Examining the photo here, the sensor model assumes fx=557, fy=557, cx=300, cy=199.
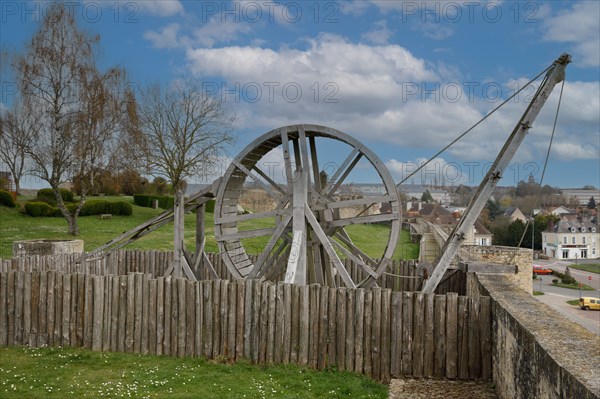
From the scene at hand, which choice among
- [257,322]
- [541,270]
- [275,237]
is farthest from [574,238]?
[257,322]

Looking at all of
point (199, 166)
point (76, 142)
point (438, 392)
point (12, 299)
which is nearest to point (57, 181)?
point (76, 142)

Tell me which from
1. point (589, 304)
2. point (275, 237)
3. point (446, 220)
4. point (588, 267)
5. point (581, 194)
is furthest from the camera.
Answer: point (581, 194)

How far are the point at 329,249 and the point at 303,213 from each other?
87 centimetres

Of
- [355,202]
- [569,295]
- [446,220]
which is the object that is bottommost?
[569,295]

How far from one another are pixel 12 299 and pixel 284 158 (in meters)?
5.96

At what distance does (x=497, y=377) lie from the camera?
7383 mm

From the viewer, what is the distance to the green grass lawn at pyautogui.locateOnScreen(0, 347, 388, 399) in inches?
304

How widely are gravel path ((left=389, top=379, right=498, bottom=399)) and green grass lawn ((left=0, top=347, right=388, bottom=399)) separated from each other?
0.95 ft

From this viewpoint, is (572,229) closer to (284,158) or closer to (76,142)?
(76,142)

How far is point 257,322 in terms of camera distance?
363 inches

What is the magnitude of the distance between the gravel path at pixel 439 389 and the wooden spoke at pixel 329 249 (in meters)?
2.61

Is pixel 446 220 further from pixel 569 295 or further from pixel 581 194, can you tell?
pixel 581 194

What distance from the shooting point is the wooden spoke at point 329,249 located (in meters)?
10.4

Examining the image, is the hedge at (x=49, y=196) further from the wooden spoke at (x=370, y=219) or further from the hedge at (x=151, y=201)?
the wooden spoke at (x=370, y=219)
